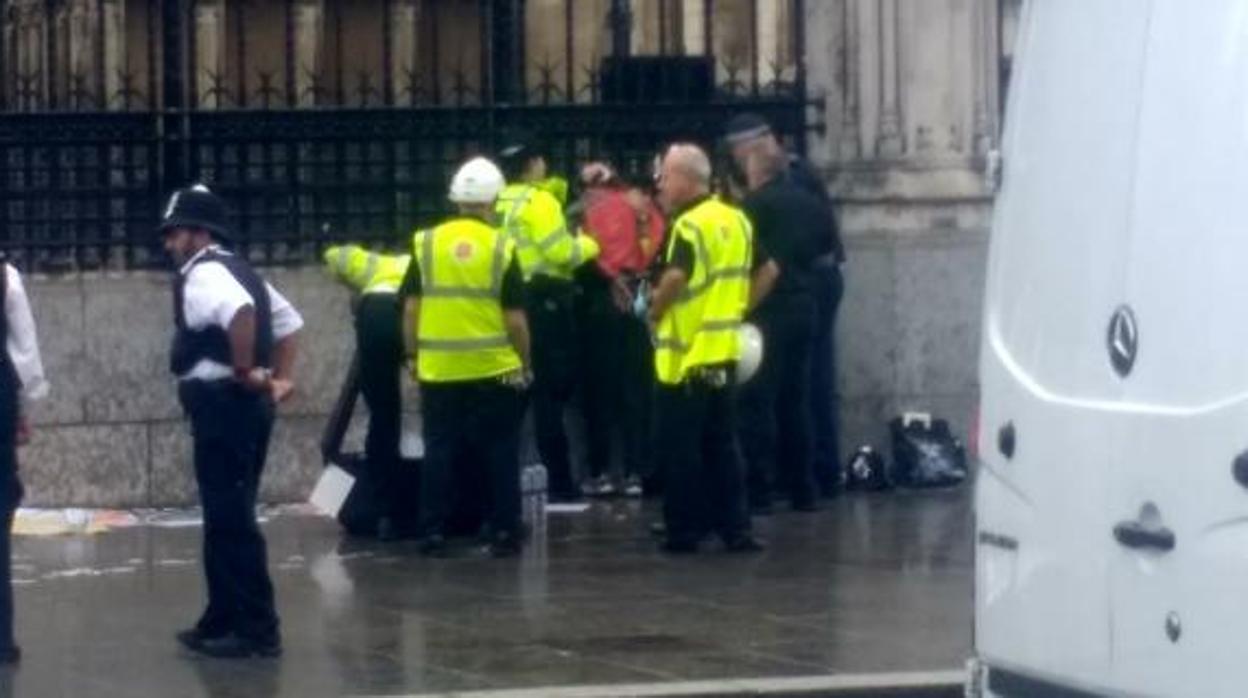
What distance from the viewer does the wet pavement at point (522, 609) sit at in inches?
434

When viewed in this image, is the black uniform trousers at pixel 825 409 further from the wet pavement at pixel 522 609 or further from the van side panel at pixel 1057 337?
the van side panel at pixel 1057 337

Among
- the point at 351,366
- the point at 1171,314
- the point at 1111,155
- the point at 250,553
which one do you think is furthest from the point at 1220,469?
the point at 351,366

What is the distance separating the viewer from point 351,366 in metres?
15.3

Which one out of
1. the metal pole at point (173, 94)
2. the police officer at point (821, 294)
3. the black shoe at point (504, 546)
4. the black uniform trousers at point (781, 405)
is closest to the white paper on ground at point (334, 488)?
the black shoe at point (504, 546)

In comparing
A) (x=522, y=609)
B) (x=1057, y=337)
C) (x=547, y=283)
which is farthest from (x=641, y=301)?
(x=1057, y=337)

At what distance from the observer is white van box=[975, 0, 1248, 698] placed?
619 cm

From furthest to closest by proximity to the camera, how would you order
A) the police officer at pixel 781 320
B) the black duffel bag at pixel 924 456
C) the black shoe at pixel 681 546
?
the black duffel bag at pixel 924 456, the police officer at pixel 781 320, the black shoe at pixel 681 546

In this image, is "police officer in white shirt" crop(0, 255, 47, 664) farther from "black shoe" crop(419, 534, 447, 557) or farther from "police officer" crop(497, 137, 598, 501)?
"police officer" crop(497, 137, 598, 501)

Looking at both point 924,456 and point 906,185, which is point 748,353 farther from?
point 906,185

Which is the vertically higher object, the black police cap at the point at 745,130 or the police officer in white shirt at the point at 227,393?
the black police cap at the point at 745,130

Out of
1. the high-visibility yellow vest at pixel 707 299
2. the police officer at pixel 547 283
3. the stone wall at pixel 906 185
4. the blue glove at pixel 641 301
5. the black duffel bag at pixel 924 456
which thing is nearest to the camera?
the high-visibility yellow vest at pixel 707 299

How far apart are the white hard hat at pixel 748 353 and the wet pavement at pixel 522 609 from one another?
81 centimetres

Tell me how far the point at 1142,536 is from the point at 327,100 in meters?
10.4

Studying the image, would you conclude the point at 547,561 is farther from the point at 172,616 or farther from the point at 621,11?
the point at 621,11
